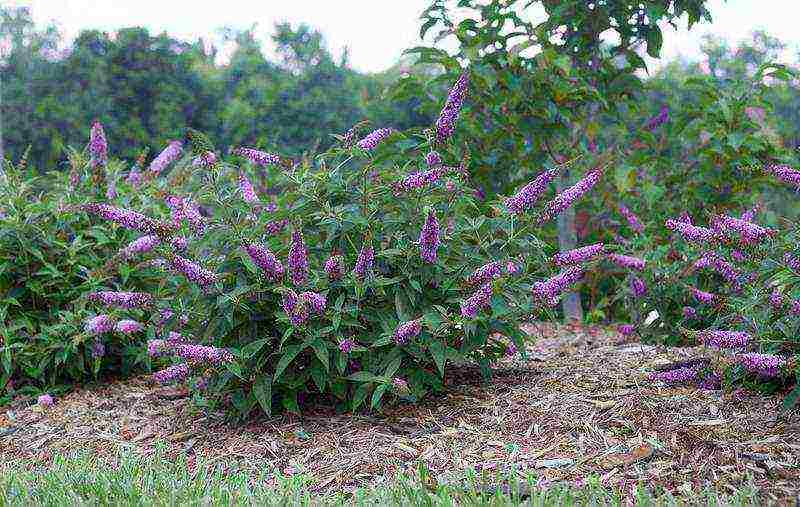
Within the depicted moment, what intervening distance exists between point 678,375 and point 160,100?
2081cm

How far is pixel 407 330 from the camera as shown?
3.54 m

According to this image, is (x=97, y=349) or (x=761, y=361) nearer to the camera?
(x=761, y=361)

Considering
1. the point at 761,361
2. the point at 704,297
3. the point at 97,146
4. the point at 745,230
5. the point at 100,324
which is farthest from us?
the point at 97,146

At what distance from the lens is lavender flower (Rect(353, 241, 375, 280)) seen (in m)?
3.51

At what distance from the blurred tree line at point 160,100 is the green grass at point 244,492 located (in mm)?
18131

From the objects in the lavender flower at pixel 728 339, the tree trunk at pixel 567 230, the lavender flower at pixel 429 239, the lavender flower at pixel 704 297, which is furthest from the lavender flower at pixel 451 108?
the tree trunk at pixel 567 230

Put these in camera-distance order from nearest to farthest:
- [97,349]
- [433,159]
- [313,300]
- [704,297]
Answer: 1. [313,300]
2. [433,159]
3. [704,297]
4. [97,349]

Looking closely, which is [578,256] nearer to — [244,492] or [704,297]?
[704,297]

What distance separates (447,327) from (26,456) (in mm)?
2069

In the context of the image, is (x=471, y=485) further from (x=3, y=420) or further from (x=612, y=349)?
(x=3, y=420)

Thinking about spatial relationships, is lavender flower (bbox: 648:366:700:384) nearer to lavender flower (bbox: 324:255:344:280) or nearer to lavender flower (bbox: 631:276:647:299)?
lavender flower (bbox: 631:276:647:299)

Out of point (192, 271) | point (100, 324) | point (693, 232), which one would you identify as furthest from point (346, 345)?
point (693, 232)

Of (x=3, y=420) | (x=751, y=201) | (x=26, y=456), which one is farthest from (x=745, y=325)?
(x=3, y=420)

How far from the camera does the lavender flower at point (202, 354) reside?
3475 millimetres
